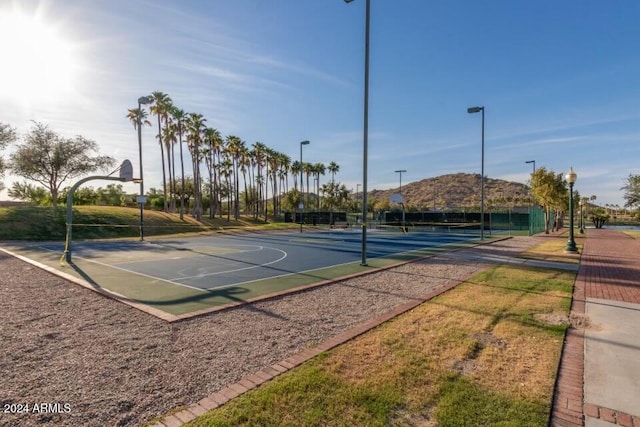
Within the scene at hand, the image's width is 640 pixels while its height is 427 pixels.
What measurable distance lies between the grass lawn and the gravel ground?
64cm

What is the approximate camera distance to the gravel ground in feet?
10.5

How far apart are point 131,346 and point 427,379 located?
383 centimetres

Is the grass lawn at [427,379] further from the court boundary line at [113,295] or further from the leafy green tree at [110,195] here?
the leafy green tree at [110,195]

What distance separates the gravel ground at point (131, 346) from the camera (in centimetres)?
321

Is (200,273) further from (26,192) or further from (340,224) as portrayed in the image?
(26,192)

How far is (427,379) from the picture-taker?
11.6ft

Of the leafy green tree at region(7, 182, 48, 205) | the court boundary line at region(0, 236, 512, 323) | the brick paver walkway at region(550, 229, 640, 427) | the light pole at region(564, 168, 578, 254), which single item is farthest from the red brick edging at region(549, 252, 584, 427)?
the leafy green tree at region(7, 182, 48, 205)

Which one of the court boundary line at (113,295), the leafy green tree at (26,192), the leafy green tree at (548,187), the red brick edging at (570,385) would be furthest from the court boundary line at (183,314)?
the leafy green tree at (26,192)

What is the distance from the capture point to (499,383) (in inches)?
137

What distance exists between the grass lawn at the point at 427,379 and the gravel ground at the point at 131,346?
0.64 meters

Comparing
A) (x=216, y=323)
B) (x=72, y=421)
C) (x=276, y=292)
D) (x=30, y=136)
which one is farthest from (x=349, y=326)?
(x=30, y=136)

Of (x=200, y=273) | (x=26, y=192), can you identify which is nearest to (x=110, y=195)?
(x=26, y=192)

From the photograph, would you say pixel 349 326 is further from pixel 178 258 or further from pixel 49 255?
pixel 49 255

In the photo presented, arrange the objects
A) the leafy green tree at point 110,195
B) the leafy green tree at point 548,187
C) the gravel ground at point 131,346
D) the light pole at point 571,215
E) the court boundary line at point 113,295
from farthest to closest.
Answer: the leafy green tree at point 110,195 → the leafy green tree at point 548,187 → the light pole at point 571,215 → the court boundary line at point 113,295 → the gravel ground at point 131,346
